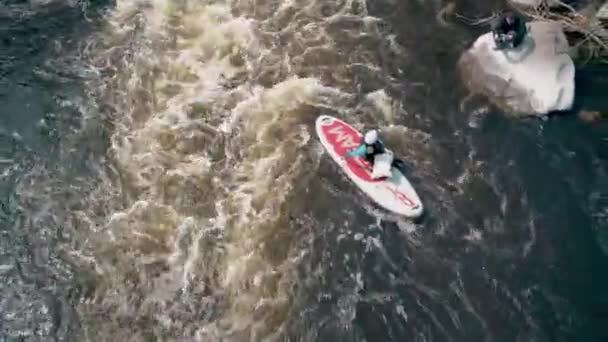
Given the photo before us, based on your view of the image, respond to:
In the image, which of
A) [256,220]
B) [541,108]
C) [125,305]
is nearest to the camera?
[125,305]

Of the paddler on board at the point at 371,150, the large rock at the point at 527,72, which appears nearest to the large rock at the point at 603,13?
the large rock at the point at 527,72

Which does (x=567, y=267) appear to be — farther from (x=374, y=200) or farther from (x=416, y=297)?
(x=374, y=200)

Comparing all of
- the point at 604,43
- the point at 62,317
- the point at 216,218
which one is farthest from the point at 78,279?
the point at 604,43

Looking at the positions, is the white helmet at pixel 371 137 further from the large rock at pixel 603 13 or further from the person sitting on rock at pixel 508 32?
the large rock at pixel 603 13

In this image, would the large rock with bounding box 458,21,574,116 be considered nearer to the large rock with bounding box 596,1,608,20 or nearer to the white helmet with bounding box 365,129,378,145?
the large rock with bounding box 596,1,608,20

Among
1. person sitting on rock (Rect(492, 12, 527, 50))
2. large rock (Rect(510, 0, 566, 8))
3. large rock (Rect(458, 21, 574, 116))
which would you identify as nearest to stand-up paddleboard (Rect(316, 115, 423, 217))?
large rock (Rect(458, 21, 574, 116))

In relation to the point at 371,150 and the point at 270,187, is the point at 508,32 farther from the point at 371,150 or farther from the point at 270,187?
the point at 270,187
